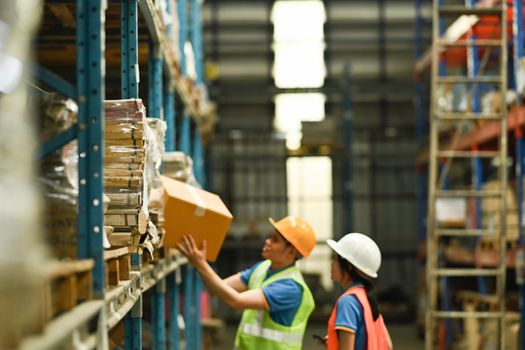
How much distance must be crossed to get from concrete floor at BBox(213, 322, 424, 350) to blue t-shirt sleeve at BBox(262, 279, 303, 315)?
6.13 m

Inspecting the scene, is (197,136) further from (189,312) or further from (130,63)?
(130,63)

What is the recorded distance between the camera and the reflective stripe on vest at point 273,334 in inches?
228

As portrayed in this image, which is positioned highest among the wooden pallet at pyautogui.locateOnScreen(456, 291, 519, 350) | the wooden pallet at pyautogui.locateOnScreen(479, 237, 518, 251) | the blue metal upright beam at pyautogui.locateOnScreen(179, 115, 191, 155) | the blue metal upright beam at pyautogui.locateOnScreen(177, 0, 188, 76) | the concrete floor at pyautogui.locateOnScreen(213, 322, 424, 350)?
the blue metal upright beam at pyautogui.locateOnScreen(177, 0, 188, 76)

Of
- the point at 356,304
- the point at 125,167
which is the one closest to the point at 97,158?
the point at 125,167

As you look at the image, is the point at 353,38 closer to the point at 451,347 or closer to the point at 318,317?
the point at 318,317

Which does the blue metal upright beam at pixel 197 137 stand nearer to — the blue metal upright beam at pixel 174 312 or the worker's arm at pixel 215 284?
the blue metal upright beam at pixel 174 312

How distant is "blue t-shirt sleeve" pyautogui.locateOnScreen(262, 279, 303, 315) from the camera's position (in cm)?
566

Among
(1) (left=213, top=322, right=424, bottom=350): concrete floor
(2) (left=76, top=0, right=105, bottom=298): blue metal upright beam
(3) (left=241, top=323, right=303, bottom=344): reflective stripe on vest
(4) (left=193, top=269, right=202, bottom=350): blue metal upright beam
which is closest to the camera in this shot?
(2) (left=76, top=0, right=105, bottom=298): blue metal upright beam

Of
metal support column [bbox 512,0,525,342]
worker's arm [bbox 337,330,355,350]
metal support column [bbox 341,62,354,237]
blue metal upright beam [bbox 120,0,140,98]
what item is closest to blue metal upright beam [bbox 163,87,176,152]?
blue metal upright beam [bbox 120,0,140,98]

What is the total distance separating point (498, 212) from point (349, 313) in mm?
5756

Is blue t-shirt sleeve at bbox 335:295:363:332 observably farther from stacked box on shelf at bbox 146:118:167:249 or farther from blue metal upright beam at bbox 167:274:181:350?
blue metal upright beam at bbox 167:274:181:350

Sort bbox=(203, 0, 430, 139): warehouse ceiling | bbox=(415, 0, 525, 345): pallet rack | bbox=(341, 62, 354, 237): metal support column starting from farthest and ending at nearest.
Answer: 1. bbox=(203, 0, 430, 139): warehouse ceiling
2. bbox=(341, 62, 354, 237): metal support column
3. bbox=(415, 0, 525, 345): pallet rack

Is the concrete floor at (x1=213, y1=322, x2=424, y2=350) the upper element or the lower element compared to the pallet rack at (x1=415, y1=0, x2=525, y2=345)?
lower

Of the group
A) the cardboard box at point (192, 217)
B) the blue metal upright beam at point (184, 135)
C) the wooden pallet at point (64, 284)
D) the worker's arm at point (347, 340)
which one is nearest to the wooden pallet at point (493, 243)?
the blue metal upright beam at point (184, 135)
